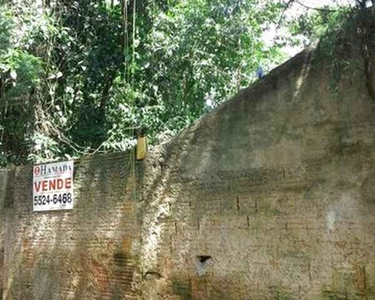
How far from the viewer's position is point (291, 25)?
202 inches

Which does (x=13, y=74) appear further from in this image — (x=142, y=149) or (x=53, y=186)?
(x=142, y=149)

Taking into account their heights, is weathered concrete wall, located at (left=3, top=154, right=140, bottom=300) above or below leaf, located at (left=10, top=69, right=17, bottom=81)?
below

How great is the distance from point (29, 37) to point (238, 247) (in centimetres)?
513

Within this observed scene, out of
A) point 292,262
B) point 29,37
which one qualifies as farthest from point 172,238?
point 29,37

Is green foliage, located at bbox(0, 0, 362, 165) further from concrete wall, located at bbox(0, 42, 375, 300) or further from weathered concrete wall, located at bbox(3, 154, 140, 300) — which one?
concrete wall, located at bbox(0, 42, 375, 300)

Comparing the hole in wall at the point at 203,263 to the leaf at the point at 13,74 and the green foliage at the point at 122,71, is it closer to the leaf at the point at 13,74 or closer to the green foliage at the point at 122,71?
the green foliage at the point at 122,71

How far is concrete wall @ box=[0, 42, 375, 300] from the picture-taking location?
14.4 ft

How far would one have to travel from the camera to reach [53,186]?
7012 mm

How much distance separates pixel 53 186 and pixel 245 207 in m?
3.01

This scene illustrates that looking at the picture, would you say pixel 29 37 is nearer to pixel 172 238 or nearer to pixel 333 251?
pixel 172 238

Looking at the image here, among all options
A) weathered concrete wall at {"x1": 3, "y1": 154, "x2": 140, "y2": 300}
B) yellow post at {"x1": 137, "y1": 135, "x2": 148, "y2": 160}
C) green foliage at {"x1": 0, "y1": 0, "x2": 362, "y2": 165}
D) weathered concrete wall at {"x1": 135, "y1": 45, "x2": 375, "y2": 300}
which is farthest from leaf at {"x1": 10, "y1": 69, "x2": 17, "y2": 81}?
weathered concrete wall at {"x1": 135, "y1": 45, "x2": 375, "y2": 300}

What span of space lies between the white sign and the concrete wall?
0.15m

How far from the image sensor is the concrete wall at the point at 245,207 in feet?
14.4

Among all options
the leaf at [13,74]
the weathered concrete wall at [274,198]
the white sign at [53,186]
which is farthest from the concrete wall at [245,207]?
the leaf at [13,74]
